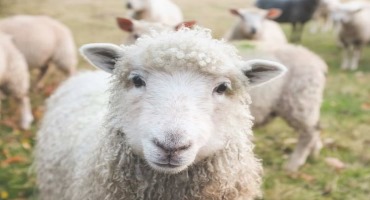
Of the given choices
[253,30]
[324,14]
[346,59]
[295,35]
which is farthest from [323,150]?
[324,14]

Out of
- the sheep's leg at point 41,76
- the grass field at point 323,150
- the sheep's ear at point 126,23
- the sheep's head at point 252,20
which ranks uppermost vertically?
the sheep's ear at point 126,23

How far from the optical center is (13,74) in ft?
16.9

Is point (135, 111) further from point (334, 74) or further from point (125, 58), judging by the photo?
point (334, 74)

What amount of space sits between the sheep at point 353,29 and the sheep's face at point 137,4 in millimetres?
4046

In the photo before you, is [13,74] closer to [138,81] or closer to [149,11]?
[149,11]

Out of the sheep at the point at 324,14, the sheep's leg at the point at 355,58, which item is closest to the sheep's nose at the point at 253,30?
the sheep's leg at the point at 355,58

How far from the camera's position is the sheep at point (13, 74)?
201 inches

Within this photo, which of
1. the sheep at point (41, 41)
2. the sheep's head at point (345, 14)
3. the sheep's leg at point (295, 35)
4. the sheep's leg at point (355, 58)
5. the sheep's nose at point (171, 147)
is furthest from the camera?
the sheep's leg at point (295, 35)

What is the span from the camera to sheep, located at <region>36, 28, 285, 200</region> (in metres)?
1.98

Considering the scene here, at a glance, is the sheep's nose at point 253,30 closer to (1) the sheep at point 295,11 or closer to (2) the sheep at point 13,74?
(2) the sheep at point 13,74

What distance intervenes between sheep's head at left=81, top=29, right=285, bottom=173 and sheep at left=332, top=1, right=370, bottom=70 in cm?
728

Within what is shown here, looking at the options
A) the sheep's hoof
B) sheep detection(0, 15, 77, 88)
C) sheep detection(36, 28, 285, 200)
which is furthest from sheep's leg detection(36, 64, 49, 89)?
sheep detection(36, 28, 285, 200)

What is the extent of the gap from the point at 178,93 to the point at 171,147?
0.27 metres

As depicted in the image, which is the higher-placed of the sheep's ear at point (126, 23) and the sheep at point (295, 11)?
the sheep's ear at point (126, 23)
